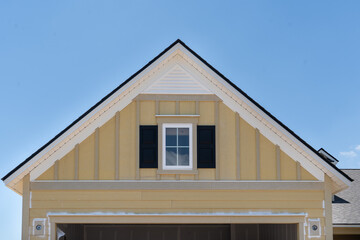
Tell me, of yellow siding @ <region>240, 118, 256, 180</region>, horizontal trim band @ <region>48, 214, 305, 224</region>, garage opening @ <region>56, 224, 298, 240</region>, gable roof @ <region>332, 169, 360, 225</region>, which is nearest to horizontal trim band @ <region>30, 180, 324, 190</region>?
yellow siding @ <region>240, 118, 256, 180</region>

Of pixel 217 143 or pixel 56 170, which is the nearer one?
pixel 56 170

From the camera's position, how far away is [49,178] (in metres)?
12.6

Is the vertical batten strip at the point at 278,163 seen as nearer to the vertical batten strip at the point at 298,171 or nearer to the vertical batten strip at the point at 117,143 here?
the vertical batten strip at the point at 298,171

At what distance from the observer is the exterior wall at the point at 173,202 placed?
12.5 meters

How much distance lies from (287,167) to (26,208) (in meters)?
6.52

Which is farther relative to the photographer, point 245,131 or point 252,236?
point 252,236

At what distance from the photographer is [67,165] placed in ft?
41.4

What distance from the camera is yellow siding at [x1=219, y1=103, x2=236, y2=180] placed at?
41.7 ft

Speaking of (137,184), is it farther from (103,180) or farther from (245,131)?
(245,131)

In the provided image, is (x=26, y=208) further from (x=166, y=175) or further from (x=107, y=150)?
(x=166, y=175)

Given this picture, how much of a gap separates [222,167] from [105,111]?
10.7 ft

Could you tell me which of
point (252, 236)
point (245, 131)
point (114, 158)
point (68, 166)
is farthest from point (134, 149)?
→ point (252, 236)

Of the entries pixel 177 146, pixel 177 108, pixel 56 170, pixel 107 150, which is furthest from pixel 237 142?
pixel 56 170

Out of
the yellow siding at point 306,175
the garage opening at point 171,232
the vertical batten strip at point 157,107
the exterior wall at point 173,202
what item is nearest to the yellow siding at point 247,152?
the exterior wall at point 173,202
